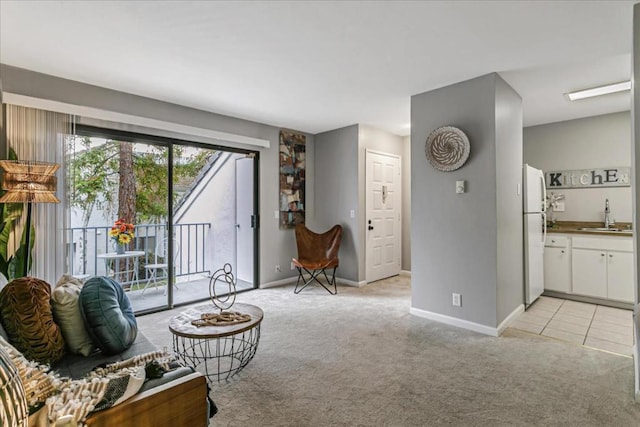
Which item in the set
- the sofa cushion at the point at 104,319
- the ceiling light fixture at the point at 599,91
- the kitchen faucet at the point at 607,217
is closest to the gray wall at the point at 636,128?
the ceiling light fixture at the point at 599,91

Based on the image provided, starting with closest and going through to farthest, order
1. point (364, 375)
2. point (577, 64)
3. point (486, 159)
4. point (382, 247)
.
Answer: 1. point (364, 375)
2. point (577, 64)
3. point (486, 159)
4. point (382, 247)

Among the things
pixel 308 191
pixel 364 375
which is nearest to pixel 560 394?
pixel 364 375

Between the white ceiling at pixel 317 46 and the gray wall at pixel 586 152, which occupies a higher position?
the white ceiling at pixel 317 46

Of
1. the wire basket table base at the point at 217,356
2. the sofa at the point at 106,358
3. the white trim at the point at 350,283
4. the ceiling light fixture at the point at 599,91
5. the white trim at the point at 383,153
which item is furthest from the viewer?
the white trim at the point at 383,153

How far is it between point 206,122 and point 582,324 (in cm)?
484

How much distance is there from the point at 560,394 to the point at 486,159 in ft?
6.38

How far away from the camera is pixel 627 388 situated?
211 cm

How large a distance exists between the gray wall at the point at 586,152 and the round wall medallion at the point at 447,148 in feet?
7.99

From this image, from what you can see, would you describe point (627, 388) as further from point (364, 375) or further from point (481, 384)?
point (364, 375)

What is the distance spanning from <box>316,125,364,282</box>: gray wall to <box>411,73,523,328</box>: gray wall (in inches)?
54.7

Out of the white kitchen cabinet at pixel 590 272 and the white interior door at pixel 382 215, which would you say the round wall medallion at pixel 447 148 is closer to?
the white interior door at pixel 382 215

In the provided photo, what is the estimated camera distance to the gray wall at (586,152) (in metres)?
4.13

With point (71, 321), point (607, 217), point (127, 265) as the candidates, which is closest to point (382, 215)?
point (607, 217)

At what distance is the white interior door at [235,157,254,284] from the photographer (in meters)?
4.94
